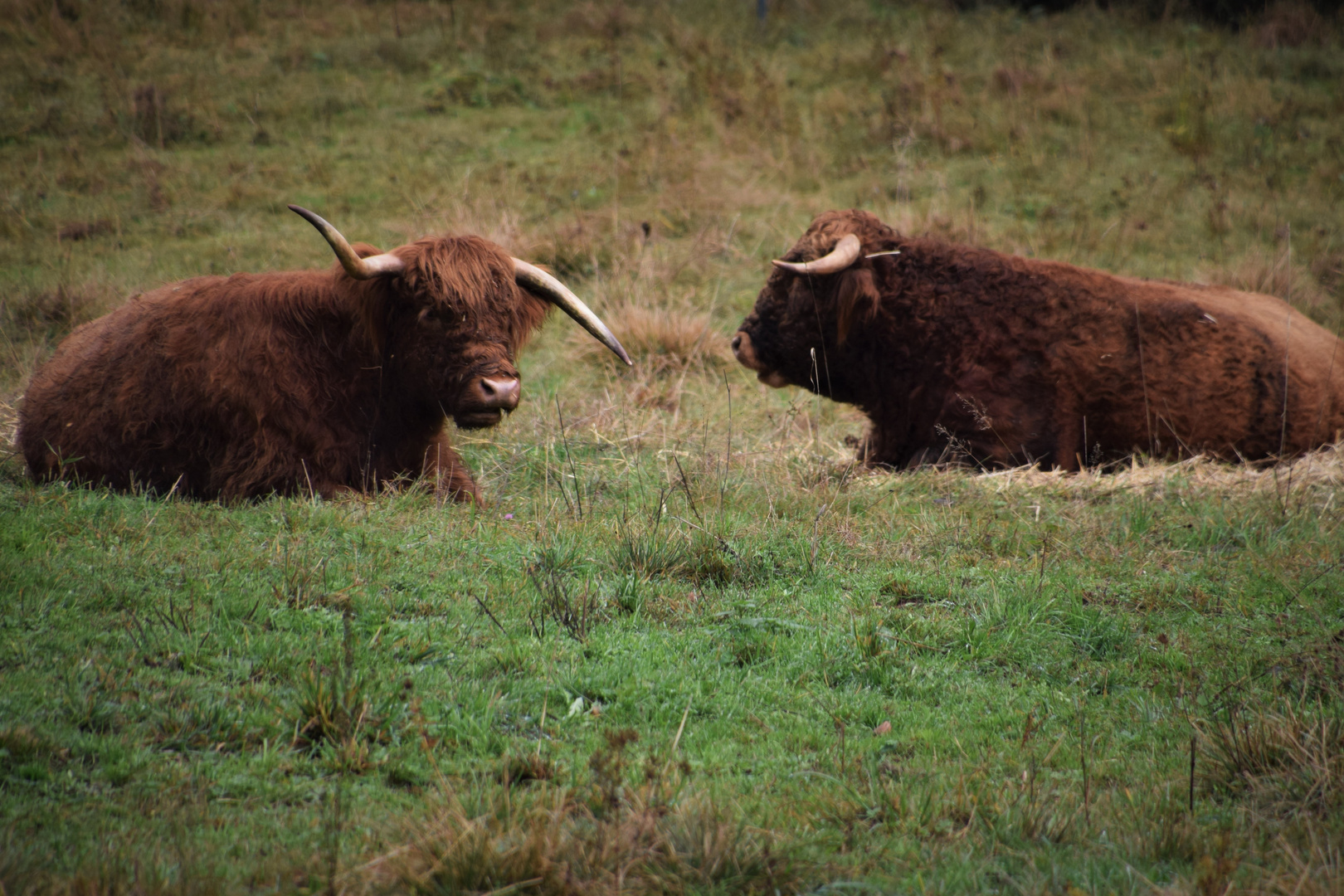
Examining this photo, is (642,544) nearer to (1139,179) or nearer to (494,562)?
(494,562)

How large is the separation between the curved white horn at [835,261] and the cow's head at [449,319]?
1736 mm

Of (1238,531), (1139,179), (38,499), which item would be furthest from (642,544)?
(1139,179)

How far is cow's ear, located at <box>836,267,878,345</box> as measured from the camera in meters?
6.73

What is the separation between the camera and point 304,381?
529 cm

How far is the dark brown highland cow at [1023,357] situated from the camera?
6586 mm

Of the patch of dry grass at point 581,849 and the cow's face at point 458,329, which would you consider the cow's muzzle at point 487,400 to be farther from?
→ the patch of dry grass at point 581,849

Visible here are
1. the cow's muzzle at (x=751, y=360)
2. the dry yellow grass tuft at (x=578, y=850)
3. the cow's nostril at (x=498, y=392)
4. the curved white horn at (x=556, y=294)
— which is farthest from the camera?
the cow's muzzle at (x=751, y=360)

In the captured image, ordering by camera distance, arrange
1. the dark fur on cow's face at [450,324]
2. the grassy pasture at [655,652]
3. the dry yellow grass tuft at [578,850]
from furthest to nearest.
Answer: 1. the dark fur on cow's face at [450,324]
2. the grassy pasture at [655,652]
3. the dry yellow grass tuft at [578,850]

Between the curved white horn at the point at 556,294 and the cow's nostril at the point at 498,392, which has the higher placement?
the curved white horn at the point at 556,294

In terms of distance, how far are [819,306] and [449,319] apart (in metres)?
2.62

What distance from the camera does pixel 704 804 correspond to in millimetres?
2633

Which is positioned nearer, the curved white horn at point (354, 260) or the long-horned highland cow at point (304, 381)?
the curved white horn at point (354, 260)

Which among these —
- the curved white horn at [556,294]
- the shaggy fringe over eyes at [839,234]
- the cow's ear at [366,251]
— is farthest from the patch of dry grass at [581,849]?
the shaggy fringe over eyes at [839,234]

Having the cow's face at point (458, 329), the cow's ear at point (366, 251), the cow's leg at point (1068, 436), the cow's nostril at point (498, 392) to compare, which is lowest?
the cow's leg at point (1068, 436)
